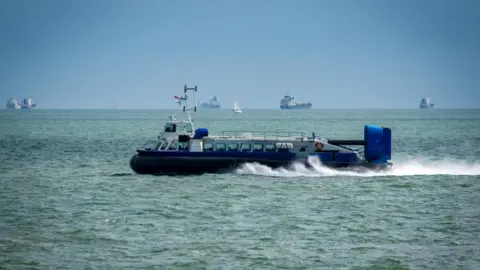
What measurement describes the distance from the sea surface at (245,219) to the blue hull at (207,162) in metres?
0.53

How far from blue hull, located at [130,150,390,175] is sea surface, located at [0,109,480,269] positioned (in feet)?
A: 1.74

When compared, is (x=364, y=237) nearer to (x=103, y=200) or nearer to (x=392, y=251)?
(x=392, y=251)

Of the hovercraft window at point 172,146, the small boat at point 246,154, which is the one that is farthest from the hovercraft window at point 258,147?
the hovercraft window at point 172,146

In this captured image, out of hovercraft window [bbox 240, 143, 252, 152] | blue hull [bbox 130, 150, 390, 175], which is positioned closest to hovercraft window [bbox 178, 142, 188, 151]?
blue hull [bbox 130, 150, 390, 175]

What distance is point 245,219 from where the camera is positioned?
35.9m

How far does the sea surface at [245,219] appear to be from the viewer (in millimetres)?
28392

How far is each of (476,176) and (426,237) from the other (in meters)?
23.2

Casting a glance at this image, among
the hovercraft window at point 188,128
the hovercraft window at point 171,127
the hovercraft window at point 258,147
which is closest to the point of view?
the hovercraft window at point 258,147

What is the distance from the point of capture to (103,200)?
42.1m

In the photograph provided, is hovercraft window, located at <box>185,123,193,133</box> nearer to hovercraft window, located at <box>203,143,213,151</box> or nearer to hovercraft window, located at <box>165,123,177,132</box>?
hovercraft window, located at <box>165,123,177,132</box>

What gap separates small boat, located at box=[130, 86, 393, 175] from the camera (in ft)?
164

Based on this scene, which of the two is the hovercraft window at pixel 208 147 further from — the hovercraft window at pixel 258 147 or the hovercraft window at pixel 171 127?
the hovercraft window at pixel 258 147

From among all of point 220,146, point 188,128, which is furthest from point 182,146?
point 220,146

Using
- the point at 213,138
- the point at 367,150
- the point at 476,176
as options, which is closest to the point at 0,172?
the point at 213,138
